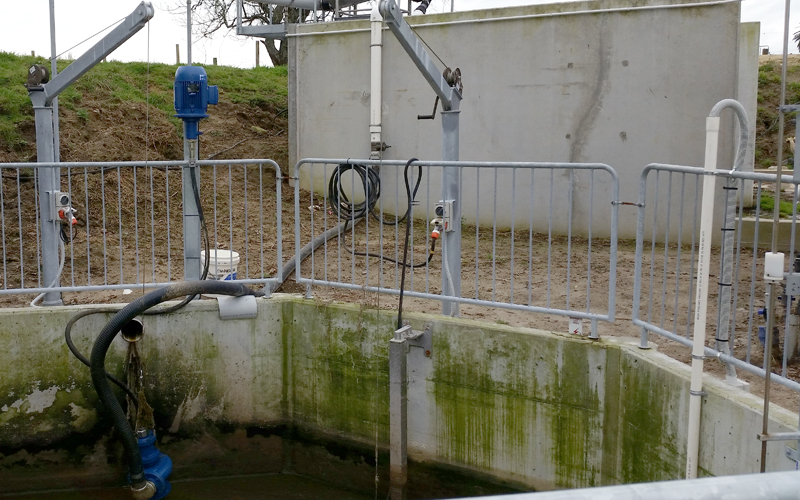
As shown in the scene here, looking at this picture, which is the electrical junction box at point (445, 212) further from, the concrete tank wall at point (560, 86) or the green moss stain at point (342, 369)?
the concrete tank wall at point (560, 86)

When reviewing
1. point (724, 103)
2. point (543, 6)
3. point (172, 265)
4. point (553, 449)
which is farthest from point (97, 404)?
point (543, 6)

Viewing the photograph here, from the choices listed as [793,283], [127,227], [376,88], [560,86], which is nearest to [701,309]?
[793,283]

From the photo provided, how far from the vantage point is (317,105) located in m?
10.5

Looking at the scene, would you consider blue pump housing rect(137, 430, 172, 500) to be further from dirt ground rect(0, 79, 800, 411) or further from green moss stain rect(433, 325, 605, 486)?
green moss stain rect(433, 325, 605, 486)

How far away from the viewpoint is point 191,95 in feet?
17.8

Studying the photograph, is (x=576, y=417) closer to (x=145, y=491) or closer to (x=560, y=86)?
(x=145, y=491)

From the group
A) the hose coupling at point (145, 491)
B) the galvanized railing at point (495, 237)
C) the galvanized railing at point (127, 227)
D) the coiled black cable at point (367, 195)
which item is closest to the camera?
the coiled black cable at point (367, 195)

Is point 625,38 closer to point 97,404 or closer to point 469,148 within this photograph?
point 469,148

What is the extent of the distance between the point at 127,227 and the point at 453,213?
17.3 feet

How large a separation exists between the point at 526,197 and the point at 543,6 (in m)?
2.27

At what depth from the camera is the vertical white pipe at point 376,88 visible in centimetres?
971

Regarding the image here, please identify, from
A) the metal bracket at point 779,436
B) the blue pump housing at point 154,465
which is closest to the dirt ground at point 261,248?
the metal bracket at point 779,436

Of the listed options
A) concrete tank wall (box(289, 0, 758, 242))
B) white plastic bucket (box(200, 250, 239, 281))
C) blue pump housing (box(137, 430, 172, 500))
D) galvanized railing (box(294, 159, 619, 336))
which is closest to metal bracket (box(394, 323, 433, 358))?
galvanized railing (box(294, 159, 619, 336))

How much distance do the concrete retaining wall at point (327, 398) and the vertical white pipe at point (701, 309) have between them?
38 cm
